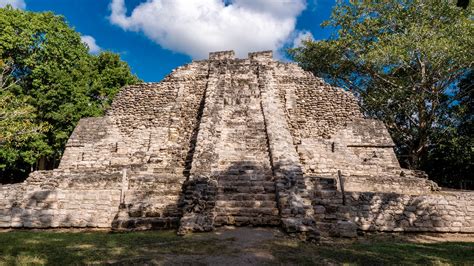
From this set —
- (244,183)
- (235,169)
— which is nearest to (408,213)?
(244,183)

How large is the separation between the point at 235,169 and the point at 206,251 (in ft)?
12.6

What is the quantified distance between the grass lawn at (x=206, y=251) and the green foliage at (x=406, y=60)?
39.1 feet

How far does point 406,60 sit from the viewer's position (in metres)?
15.9

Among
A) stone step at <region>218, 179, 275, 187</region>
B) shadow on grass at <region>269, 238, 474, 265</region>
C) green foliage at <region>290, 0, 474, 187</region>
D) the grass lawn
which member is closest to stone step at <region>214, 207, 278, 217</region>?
stone step at <region>218, 179, 275, 187</region>

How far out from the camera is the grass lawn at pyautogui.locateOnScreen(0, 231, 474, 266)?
4.61 meters

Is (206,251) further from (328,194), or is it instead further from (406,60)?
(406,60)

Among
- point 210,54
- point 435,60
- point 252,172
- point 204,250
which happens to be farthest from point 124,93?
point 435,60

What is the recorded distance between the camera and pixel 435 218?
8.18m

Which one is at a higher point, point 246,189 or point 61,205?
point 246,189

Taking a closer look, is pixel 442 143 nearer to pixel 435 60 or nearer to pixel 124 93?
pixel 435 60

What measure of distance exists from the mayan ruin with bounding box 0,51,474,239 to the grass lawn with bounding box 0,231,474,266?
742 millimetres

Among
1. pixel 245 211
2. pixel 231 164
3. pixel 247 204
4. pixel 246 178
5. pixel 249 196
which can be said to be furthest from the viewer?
pixel 231 164

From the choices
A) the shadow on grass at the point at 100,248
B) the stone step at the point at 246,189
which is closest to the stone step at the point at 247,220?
the stone step at the point at 246,189

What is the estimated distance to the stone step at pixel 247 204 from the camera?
733 centimetres
